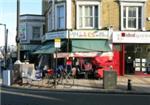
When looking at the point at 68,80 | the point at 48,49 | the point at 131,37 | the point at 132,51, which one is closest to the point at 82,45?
the point at 48,49

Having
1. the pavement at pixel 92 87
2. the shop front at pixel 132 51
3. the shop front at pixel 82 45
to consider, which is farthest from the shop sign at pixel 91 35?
the pavement at pixel 92 87

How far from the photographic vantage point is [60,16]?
41.0 meters

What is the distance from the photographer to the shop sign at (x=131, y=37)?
130ft

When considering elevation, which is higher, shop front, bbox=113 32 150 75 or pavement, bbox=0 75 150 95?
shop front, bbox=113 32 150 75

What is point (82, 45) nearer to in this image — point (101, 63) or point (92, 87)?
point (101, 63)

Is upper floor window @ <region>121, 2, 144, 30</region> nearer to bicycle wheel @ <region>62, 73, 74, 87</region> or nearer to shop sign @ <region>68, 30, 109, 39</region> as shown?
shop sign @ <region>68, 30, 109, 39</region>

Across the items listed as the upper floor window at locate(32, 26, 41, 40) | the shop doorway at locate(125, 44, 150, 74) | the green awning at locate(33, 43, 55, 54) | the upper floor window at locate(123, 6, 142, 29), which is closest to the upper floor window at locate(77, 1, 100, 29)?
the upper floor window at locate(123, 6, 142, 29)

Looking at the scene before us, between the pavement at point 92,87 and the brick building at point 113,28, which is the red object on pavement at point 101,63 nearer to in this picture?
the brick building at point 113,28

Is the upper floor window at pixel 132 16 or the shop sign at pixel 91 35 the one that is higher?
the upper floor window at pixel 132 16

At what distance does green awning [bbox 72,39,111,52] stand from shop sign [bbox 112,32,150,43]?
1.02 metres

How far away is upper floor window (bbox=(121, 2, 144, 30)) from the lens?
4019cm

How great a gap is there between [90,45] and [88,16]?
2.83m

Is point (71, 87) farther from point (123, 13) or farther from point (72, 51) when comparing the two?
point (123, 13)

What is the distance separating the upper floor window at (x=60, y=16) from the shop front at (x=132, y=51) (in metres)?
4.54
